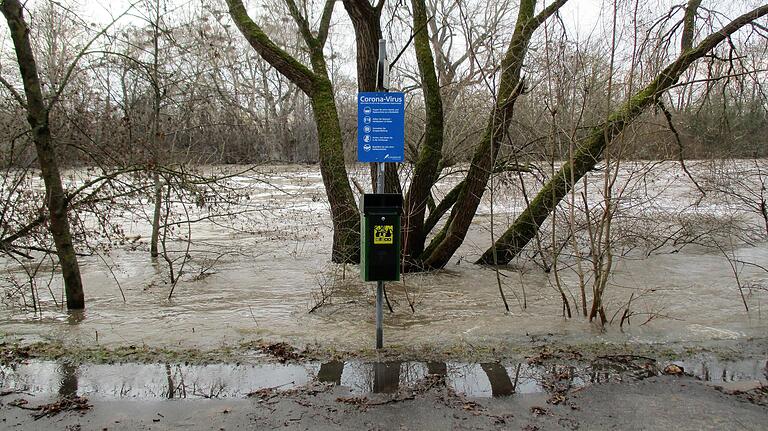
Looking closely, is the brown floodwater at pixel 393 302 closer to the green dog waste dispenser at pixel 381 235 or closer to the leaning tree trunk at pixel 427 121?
the green dog waste dispenser at pixel 381 235

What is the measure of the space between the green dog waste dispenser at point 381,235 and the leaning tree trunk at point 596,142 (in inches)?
→ 85.3

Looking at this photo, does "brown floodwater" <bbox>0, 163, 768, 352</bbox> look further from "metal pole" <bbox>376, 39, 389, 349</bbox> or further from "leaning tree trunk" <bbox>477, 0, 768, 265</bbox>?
"leaning tree trunk" <bbox>477, 0, 768, 265</bbox>

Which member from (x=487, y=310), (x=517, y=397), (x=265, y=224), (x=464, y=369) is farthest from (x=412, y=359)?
(x=265, y=224)

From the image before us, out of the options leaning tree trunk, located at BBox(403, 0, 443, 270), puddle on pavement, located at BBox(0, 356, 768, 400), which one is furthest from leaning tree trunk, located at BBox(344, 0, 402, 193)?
puddle on pavement, located at BBox(0, 356, 768, 400)

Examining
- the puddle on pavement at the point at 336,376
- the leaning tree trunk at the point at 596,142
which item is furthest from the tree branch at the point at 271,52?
the puddle on pavement at the point at 336,376

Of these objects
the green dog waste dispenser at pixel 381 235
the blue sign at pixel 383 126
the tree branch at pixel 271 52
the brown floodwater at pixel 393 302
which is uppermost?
the tree branch at pixel 271 52

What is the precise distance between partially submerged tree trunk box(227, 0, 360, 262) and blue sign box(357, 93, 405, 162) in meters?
4.68

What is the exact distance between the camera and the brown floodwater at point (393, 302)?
621 centimetres

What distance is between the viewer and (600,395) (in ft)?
14.5

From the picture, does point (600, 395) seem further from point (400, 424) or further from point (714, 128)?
point (714, 128)

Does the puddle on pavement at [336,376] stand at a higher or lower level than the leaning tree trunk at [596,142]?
lower

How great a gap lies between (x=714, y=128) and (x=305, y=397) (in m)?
10.4

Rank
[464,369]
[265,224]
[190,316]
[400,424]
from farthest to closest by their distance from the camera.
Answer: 1. [265,224]
2. [190,316]
3. [464,369]
4. [400,424]

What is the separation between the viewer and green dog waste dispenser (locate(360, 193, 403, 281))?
5.07 metres
